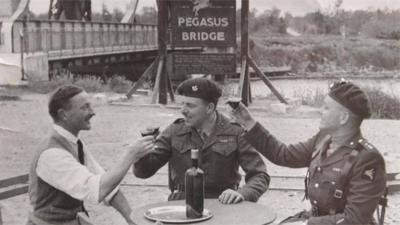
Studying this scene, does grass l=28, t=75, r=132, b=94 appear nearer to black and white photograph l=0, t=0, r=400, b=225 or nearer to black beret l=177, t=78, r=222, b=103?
black and white photograph l=0, t=0, r=400, b=225

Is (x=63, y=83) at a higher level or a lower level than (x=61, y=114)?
lower

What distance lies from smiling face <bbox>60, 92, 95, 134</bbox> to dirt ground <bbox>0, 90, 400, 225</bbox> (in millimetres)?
2021

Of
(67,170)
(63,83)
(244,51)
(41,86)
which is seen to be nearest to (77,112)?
(67,170)

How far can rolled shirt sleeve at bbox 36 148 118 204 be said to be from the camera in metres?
3.48

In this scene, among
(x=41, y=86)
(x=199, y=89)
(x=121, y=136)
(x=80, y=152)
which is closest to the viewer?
(x=80, y=152)

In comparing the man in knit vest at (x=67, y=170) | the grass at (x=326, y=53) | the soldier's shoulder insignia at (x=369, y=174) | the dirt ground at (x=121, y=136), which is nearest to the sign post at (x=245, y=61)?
the dirt ground at (x=121, y=136)

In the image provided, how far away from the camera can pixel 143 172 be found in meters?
4.29

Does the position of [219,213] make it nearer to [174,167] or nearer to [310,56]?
[174,167]

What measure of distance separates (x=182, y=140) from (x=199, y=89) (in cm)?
34

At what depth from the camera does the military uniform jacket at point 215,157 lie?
4.18m

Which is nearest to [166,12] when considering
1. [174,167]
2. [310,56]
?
[174,167]

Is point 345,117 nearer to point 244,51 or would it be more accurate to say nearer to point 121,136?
point 121,136

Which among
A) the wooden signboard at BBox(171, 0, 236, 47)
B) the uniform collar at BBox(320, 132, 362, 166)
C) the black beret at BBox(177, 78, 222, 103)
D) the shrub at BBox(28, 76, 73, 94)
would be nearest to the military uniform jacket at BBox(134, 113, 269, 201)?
the black beret at BBox(177, 78, 222, 103)

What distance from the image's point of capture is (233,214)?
11.2ft
